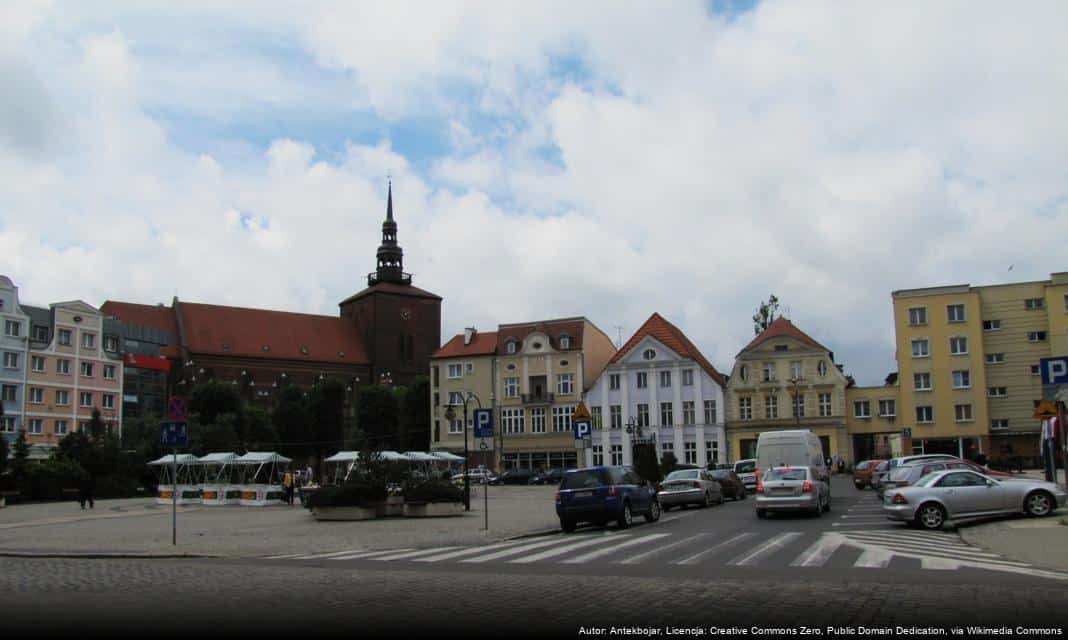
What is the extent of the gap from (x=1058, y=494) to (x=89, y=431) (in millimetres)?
74114

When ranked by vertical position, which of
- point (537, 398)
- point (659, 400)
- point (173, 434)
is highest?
point (537, 398)

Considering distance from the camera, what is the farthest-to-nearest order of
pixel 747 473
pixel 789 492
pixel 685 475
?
pixel 747 473 < pixel 685 475 < pixel 789 492

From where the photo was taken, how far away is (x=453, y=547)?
19766 mm

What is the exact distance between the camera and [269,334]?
400ft

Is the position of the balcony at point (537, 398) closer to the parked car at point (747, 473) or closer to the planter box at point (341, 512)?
the parked car at point (747, 473)

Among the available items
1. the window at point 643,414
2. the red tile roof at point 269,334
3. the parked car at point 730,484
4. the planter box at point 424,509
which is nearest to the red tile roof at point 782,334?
the window at point 643,414

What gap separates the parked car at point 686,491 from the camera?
32.3 metres

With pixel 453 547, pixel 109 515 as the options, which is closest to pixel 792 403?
pixel 109 515

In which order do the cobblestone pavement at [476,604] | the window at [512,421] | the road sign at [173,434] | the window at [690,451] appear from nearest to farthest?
the cobblestone pavement at [476,604] → the road sign at [173,434] → the window at [690,451] → the window at [512,421]

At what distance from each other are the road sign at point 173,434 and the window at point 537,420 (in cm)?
6028

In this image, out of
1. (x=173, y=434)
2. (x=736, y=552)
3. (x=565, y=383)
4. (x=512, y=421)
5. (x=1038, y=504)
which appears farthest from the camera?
(x=512, y=421)

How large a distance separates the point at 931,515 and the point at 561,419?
60.2 m

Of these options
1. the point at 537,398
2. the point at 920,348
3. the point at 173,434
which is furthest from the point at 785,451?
the point at 537,398

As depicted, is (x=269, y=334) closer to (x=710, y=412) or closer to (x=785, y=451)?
(x=710, y=412)
